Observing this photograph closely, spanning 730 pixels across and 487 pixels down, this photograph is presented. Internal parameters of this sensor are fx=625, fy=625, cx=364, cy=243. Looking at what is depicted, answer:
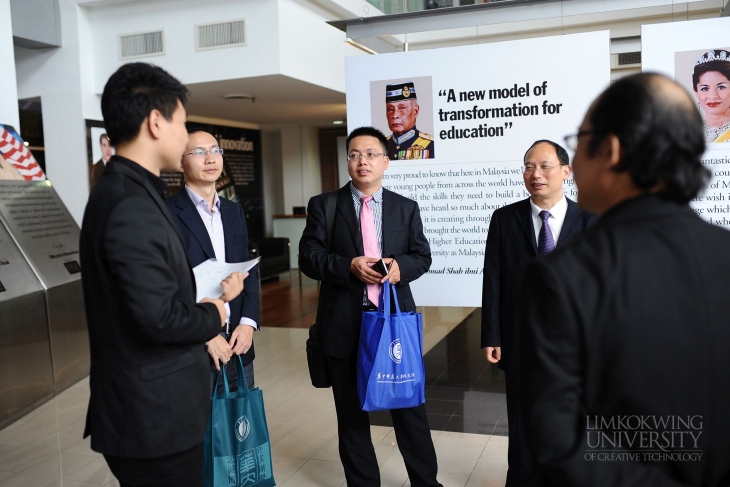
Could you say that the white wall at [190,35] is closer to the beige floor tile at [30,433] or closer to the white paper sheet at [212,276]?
the beige floor tile at [30,433]

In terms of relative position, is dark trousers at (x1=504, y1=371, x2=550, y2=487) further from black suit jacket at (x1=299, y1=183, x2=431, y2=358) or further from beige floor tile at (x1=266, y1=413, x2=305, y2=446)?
beige floor tile at (x1=266, y1=413, x2=305, y2=446)

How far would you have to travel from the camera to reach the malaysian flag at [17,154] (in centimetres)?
554

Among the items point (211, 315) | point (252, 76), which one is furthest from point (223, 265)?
point (252, 76)

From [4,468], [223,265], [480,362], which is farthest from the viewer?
[480,362]

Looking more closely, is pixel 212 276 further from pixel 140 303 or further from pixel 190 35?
pixel 190 35

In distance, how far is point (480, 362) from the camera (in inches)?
225

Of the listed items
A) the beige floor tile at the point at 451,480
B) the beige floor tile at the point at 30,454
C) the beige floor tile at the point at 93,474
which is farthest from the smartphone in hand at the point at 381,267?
the beige floor tile at the point at 30,454

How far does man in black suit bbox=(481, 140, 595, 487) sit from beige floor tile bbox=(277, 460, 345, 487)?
0.94 metres

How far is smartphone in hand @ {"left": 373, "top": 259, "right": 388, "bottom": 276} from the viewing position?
2.77 metres

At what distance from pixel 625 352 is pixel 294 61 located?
25.1 feet

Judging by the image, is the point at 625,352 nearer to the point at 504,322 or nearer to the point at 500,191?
the point at 504,322

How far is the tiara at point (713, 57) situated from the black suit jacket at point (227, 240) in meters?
2.72

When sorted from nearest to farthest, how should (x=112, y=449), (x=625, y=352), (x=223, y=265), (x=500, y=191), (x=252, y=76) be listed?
(x=625, y=352) → (x=112, y=449) → (x=223, y=265) → (x=500, y=191) → (x=252, y=76)

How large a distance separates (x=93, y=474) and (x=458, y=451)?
206 centimetres
